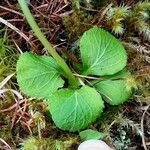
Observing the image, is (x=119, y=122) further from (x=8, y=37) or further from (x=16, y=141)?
(x=8, y=37)

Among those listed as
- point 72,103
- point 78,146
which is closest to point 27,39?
point 72,103

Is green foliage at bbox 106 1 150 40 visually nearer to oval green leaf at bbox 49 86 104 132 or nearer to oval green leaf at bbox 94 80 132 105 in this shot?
oval green leaf at bbox 94 80 132 105

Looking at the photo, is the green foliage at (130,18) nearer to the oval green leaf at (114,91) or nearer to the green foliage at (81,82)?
the green foliage at (81,82)

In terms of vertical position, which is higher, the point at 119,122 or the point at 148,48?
the point at 148,48

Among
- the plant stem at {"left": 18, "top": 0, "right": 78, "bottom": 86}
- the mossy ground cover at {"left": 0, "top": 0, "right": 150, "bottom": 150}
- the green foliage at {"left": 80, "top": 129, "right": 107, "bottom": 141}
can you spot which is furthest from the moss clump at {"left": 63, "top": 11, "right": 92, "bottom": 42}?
the green foliage at {"left": 80, "top": 129, "right": 107, "bottom": 141}

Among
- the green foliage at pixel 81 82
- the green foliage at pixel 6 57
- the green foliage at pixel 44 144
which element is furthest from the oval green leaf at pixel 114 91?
the green foliage at pixel 6 57

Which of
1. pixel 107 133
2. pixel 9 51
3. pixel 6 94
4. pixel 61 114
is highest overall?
pixel 9 51

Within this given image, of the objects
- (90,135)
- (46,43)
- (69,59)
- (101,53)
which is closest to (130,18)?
(101,53)
